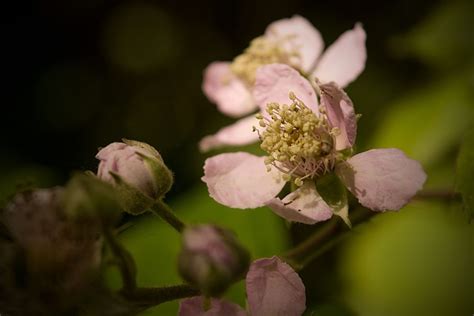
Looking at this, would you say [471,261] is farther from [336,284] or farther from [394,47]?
[394,47]

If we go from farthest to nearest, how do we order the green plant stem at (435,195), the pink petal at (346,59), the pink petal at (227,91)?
the pink petal at (227,91) → the green plant stem at (435,195) → the pink petal at (346,59)

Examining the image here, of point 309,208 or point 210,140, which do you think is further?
point 210,140

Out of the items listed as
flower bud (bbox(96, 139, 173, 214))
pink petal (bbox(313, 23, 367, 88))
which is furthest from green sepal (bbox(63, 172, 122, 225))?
pink petal (bbox(313, 23, 367, 88))

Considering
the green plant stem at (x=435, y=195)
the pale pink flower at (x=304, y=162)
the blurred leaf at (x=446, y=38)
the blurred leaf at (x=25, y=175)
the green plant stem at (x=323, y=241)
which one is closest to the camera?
the pale pink flower at (x=304, y=162)

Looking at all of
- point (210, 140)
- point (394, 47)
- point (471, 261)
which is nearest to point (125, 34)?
point (394, 47)

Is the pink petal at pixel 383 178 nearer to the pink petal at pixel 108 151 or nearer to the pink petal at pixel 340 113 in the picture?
the pink petal at pixel 340 113

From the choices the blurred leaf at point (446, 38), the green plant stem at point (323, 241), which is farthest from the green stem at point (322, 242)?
the blurred leaf at point (446, 38)

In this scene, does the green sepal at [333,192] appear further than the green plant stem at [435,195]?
No
